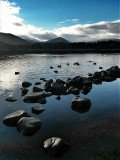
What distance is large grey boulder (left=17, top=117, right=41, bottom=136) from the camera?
1545 cm

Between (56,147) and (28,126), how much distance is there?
146 inches

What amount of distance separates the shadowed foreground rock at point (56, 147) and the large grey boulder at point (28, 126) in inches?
99.6

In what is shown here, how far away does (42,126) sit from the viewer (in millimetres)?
16734

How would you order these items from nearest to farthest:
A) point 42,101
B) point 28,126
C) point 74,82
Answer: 1. point 28,126
2. point 42,101
3. point 74,82

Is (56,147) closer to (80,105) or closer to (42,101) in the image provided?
(80,105)

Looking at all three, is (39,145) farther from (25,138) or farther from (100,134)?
(100,134)

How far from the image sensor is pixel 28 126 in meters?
15.5

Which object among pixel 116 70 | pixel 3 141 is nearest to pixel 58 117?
pixel 3 141

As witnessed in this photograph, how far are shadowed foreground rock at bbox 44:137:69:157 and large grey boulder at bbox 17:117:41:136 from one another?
99.6 inches

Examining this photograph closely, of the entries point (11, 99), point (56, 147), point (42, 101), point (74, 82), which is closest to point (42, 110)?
point (42, 101)

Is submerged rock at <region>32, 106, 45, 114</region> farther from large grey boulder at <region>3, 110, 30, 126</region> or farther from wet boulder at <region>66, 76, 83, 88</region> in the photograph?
wet boulder at <region>66, 76, 83, 88</region>

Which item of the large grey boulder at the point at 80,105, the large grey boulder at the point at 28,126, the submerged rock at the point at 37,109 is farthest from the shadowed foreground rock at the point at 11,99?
the large grey boulder at the point at 28,126

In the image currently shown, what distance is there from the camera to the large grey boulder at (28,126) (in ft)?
50.7

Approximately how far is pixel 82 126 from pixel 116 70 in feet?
98.1
